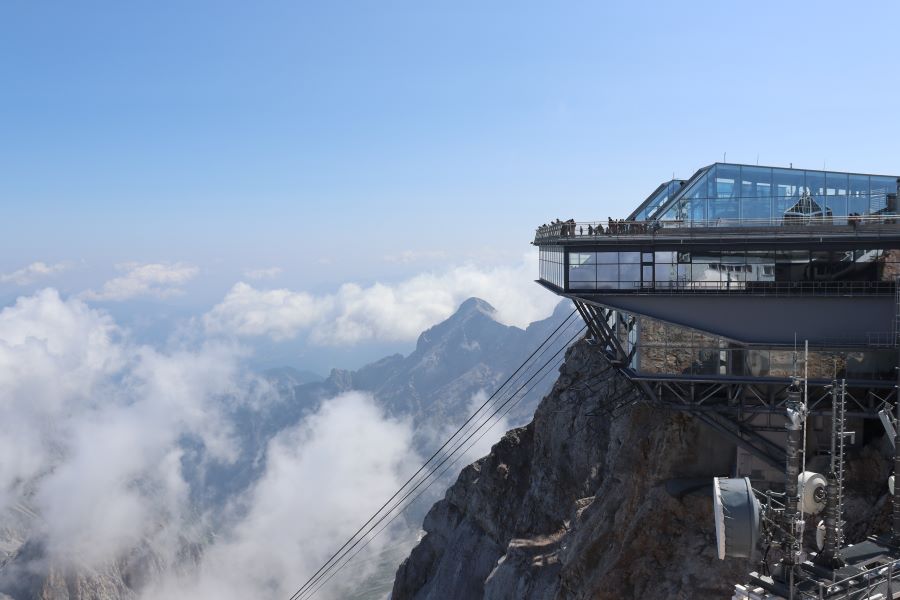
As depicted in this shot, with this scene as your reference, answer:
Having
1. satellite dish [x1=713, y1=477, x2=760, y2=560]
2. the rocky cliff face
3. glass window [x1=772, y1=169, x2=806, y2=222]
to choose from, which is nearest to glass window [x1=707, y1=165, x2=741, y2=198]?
glass window [x1=772, y1=169, x2=806, y2=222]

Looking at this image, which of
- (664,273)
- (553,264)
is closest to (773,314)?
(664,273)

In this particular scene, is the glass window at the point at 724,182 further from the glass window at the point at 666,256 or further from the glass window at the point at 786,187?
the glass window at the point at 666,256

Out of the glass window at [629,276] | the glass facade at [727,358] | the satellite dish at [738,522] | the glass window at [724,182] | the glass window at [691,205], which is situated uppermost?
the glass window at [724,182]

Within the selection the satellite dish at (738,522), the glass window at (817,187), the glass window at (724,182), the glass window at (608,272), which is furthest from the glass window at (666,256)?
the satellite dish at (738,522)

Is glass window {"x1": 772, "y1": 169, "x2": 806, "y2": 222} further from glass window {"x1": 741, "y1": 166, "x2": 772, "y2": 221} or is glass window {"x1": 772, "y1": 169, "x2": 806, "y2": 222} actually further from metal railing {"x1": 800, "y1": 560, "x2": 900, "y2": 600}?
metal railing {"x1": 800, "y1": 560, "x2": 900, "y2": 600}

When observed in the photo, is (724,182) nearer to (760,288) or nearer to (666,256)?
(666,256)

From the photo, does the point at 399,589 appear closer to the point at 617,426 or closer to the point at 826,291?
the point at 617,426
